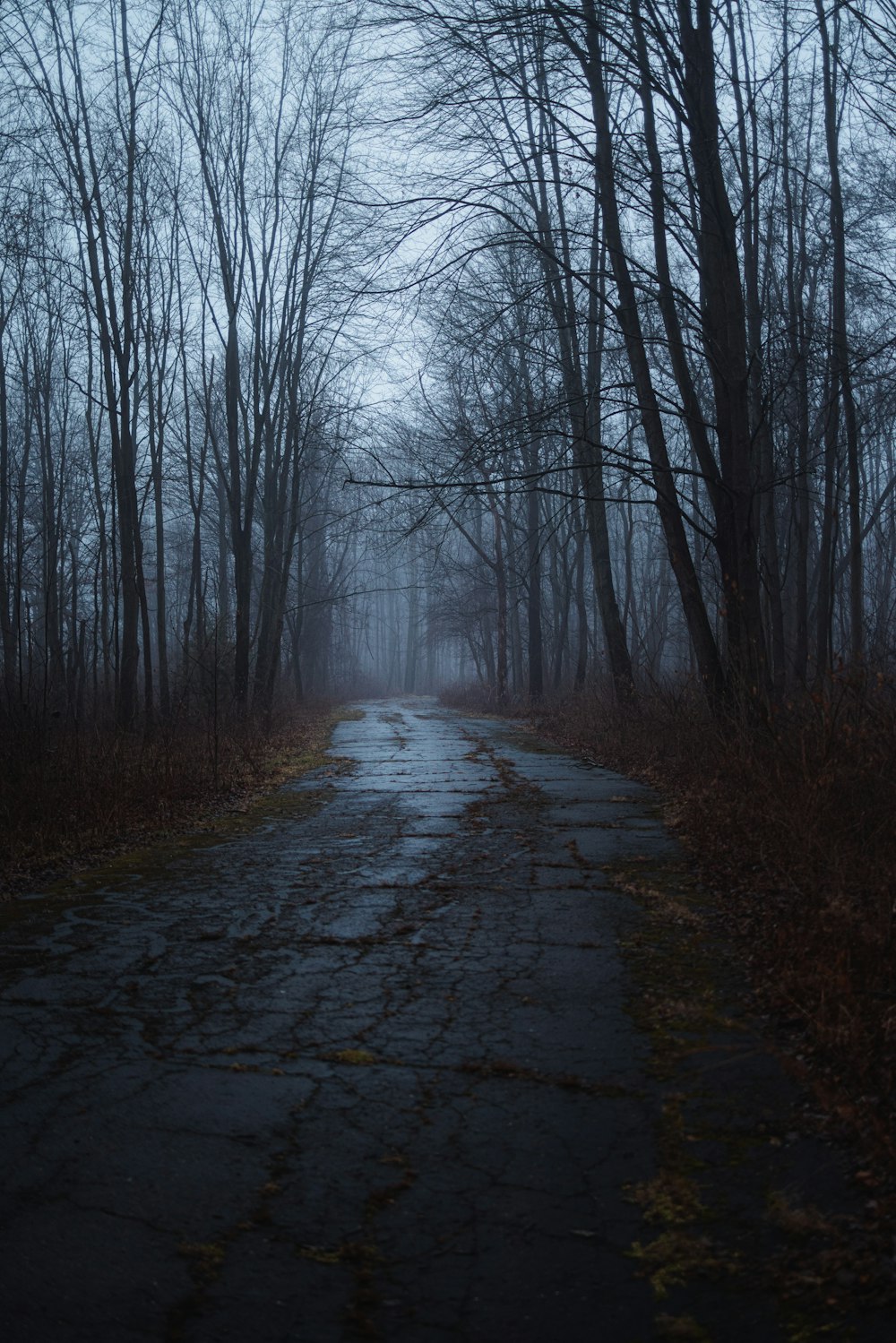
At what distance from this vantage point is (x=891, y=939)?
349 centimetres

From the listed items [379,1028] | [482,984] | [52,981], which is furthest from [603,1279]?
[52,981]

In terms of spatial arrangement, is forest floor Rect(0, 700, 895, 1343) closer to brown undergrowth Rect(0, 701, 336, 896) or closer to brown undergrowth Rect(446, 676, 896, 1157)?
brown undergrowth Rect(446, 676, 896, 1157)

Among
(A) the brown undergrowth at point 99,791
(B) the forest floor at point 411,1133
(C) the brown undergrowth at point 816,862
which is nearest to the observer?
(B) the forest floor at point 411,1133

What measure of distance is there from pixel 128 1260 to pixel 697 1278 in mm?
1183

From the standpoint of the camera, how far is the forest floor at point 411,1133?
1.94m

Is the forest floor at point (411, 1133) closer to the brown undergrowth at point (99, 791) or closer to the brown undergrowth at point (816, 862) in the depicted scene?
the brown undergrowth at point (816, 862)

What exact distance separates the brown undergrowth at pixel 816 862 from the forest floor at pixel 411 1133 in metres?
A: 0.16

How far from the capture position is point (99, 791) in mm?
7520

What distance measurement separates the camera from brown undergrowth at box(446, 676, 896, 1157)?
294 centimetres

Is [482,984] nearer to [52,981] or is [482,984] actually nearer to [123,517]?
[52,981]

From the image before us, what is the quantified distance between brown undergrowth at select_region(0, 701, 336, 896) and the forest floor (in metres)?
1.38

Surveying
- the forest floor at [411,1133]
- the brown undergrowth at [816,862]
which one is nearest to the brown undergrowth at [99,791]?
the forest floor at [411,1133]

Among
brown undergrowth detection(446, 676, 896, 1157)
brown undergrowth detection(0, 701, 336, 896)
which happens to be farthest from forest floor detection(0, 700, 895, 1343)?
brown undergrowth detection(0, 701, 336, 896)

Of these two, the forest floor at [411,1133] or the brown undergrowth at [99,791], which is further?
the brown undergrowth at [99,791]
